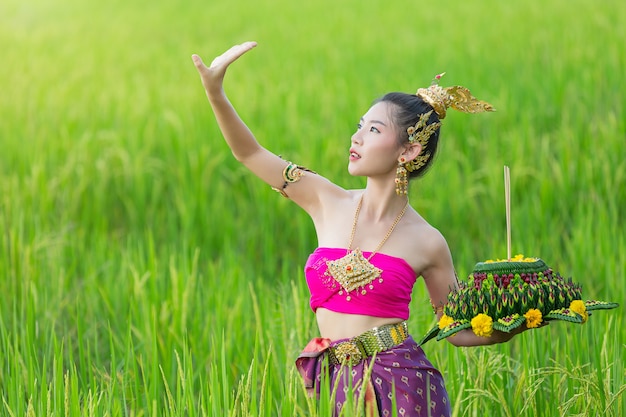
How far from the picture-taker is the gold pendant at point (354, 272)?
5.93ft

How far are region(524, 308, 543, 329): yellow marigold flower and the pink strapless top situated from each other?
264 millimetres

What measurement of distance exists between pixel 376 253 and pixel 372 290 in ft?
0.25

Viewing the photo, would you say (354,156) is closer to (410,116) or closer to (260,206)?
(410,116)

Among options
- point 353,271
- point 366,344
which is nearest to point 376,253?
point 353,271

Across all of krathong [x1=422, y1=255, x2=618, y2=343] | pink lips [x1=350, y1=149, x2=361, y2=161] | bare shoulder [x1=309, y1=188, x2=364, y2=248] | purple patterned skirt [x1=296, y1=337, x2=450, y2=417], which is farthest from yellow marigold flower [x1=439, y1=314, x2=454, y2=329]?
pink lips [x1=350, y1=149, x2=361, y2=161]

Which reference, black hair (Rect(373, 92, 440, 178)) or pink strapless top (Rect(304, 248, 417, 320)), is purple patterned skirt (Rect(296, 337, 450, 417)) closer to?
pink strapless top (Rect(304, 248, 417, 320))

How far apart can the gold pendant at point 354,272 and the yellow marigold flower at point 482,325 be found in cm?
23

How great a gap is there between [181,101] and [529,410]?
4.16 meters

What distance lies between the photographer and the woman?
1.81 meters

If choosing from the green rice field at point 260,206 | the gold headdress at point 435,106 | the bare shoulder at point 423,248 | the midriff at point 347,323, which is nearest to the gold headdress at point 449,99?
the gold headdress at point 435,106

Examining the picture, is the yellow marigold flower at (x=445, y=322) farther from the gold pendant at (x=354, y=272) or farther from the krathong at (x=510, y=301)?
the gold pendant at (x=354, y=272)

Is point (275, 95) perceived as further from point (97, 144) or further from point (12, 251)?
point (12, 251)

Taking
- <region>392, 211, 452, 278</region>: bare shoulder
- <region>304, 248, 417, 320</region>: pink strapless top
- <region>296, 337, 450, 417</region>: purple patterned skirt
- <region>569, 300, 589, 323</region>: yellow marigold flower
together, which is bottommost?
<region>296, 337, 450, 417</region>: purple patterned skirt

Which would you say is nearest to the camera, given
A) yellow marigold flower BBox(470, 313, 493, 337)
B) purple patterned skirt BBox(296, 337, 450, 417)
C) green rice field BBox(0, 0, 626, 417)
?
yellow marigold flower BBox(470, 313, 493, 337)
